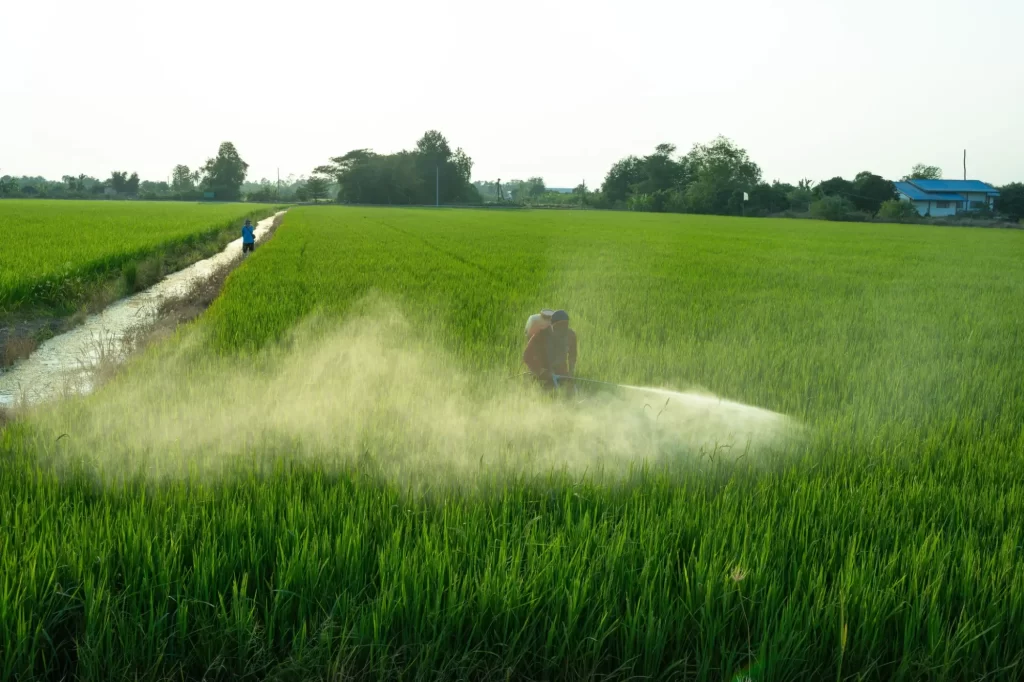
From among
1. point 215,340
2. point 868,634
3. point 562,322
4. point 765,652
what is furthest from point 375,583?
point 215,340

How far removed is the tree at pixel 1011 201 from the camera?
5891 cm

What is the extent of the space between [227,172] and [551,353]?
10476cm

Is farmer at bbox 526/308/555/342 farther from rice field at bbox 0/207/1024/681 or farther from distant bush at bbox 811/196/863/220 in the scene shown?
distant bush at bbox 811/196/863/220

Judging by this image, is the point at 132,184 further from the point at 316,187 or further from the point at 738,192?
the point at 738,192

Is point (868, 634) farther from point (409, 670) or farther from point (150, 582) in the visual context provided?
point (150, 582)

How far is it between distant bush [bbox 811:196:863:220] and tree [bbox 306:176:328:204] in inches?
2350

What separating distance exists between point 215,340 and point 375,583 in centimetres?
490

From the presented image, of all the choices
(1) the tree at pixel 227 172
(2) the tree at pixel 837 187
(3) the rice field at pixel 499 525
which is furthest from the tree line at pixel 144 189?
(3) the rice field at pixel 499 525

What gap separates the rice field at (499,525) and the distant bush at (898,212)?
50.1 meters

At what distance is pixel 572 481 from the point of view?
2.94 metres

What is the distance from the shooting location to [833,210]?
5256 cm

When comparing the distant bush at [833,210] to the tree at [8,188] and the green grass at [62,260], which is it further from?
the tree at [8,188]

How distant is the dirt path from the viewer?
19.6 ft

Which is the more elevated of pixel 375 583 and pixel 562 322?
pixel 562 322
